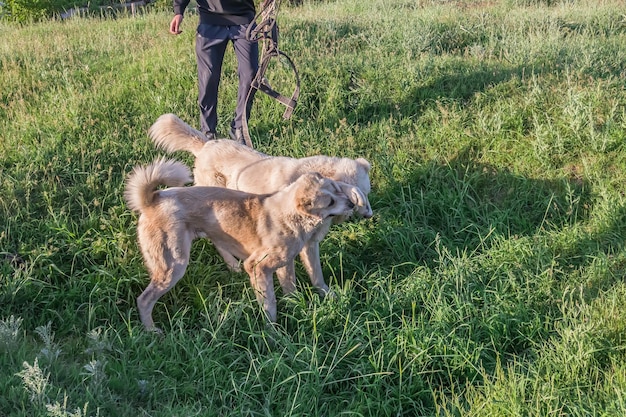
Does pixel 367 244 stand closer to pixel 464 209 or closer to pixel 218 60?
pixel 464 209

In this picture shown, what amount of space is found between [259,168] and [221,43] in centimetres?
199

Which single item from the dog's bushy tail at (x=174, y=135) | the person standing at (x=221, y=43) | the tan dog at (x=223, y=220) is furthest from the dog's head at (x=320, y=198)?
the person standing at (x=221, y=43)

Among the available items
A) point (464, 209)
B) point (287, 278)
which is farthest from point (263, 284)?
point (464, 209)

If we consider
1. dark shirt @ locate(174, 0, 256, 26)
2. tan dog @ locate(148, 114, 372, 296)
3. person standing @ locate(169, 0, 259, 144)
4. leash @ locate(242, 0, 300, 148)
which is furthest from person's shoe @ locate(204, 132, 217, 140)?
dark shirt @ locate(174, 0, 256, 26)

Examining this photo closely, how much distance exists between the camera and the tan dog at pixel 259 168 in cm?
464

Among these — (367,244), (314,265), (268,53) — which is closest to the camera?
(314,265)

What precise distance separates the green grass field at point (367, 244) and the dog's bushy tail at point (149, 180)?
769mm

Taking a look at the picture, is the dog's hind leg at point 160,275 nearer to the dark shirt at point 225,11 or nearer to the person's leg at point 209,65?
the person's leg at point 209,65

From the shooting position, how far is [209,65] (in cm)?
635

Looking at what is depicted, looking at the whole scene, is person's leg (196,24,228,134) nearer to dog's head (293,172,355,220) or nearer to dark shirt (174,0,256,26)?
dark shirt (174,0,256,26)

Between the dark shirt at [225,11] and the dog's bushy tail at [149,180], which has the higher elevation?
the dark shirt at [225,11]

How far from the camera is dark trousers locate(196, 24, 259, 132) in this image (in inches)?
246

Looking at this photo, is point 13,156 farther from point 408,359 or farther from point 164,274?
point 408,359

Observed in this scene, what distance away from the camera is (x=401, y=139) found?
6.57 meters
